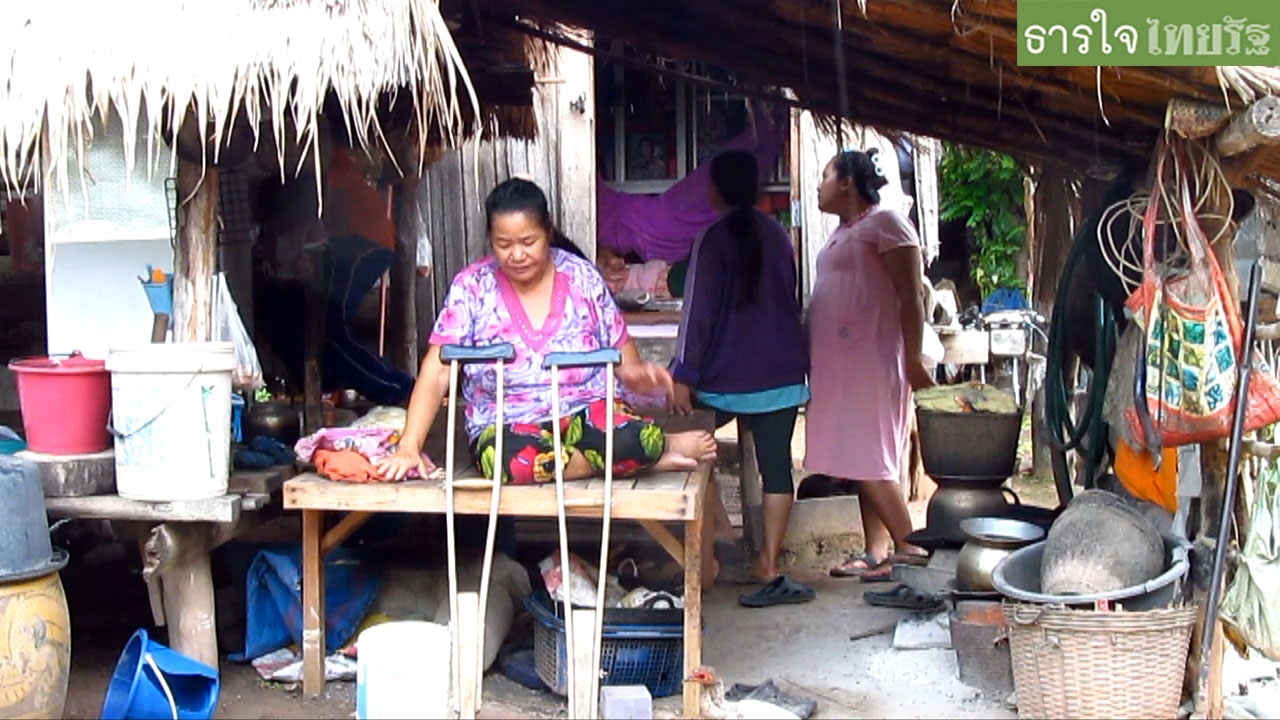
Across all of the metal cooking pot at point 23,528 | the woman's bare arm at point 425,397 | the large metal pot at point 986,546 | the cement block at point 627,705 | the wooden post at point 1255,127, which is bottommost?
the cement block at point 627,705

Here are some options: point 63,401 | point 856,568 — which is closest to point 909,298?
point 856,568

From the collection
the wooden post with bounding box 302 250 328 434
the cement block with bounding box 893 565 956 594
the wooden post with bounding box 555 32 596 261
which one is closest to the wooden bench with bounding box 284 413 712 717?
the cement block with bounding box 893 565 956 594

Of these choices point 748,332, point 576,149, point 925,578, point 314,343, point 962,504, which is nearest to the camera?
point 925,578

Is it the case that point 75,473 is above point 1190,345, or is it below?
below

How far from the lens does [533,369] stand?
465cm

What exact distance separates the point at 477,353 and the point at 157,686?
151 cm

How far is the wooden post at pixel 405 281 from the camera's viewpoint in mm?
7520

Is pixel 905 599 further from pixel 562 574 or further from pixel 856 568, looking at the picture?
pixel 562 574

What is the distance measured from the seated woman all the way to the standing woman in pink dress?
1.63m

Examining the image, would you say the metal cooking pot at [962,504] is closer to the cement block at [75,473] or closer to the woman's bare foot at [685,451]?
the woman's bare foot at [685,451]

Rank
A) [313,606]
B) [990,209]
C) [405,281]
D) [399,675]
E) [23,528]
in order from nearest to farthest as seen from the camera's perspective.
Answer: [399,675]
[23,528]
[313,606]
[405,281]
[990,209]

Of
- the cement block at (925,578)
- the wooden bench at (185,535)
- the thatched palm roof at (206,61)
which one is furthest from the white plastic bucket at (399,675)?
the cement block at (925,578)

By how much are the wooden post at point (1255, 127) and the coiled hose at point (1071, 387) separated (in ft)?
3.83

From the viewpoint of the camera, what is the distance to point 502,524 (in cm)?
570
